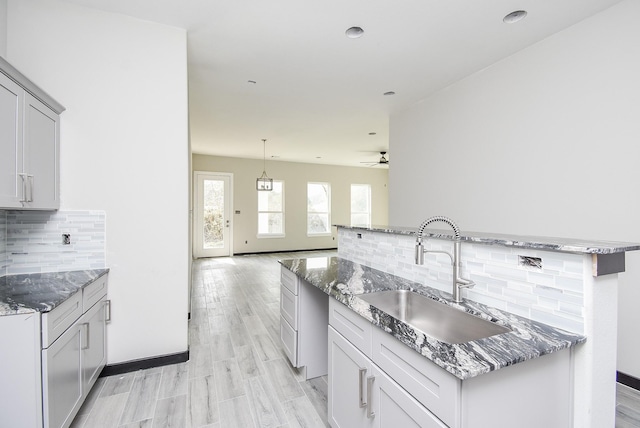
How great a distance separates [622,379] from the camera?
7.37 ft

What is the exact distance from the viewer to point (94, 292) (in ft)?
6.89

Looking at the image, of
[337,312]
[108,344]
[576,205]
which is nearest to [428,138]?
[576,205]

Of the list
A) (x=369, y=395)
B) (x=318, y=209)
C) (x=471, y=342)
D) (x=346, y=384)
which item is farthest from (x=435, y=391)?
(x=318, y=209)

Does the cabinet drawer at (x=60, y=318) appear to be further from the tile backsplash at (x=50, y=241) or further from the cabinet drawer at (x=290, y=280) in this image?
the cabinet drawer at (x=290, y=280)

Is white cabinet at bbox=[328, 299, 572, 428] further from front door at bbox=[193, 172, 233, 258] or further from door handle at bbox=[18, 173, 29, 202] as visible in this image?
front door at bbox=[193, 172, 233, 258]

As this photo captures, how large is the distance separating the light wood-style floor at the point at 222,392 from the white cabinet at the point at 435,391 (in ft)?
2.25

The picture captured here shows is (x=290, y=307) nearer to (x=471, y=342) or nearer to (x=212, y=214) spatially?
(x=471, y=342)

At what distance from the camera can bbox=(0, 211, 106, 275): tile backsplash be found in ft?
6.99

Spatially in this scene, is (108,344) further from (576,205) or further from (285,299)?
(576,205)

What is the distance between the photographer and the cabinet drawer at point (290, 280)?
232cm

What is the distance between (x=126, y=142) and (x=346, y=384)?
2.40 metres

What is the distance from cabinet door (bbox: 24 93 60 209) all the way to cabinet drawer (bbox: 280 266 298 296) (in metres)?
1.77

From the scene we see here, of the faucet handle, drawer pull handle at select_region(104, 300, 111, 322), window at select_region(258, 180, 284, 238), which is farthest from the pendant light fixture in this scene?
the faucet handle

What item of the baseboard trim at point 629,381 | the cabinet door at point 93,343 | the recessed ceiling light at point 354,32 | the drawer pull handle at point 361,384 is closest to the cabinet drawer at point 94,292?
the cabinet door at point 93,343
